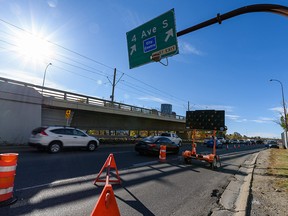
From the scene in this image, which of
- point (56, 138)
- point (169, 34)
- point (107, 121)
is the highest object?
point (169, 34)

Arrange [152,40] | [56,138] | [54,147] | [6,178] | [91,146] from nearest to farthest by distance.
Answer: [6,178] < [152,40] < [54,147] < [56,138] < [91,146]

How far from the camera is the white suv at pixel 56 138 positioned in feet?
46.6

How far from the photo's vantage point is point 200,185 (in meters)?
8.11

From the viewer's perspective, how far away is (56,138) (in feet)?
48.1

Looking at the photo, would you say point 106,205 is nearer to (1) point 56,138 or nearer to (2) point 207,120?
(2) point 207,120

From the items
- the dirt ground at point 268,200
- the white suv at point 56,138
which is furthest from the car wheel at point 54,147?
the dirt ground at point 268,200

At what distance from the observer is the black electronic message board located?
1235 centimetres

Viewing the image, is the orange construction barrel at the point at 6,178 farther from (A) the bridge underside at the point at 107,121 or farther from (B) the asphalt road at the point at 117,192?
(A) the bridge underside at the point at 107,121

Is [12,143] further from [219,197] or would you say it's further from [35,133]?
[219,197]

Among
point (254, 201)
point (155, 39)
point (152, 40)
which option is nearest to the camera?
point (254, 201)

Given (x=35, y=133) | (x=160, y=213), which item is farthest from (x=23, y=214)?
(x=35, y=133)

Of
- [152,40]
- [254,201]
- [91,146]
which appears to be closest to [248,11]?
[152,40]

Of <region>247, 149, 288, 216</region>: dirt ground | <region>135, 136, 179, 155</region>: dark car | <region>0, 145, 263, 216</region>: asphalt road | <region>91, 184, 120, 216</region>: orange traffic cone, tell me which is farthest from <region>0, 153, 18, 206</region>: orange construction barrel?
<region>135, 136, 179, 155</region>: dark car

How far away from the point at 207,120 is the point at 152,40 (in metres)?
5.80
